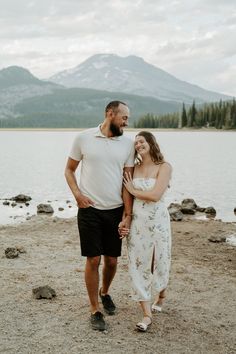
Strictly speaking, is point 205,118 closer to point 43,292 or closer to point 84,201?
point 43,292

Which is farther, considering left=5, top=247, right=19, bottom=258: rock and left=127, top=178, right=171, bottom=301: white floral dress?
left=5, top=247, right=19, bottom=258: rock

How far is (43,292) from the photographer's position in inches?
314

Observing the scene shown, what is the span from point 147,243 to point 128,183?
0.78 m

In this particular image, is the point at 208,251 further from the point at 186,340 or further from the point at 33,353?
the point at 33,353

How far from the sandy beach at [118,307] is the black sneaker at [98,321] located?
84 millimetres

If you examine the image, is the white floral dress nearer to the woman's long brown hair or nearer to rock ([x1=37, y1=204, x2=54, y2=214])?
the woman's long brown hair

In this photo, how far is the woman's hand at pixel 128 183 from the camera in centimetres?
654

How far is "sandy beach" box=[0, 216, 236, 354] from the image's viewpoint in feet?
20.5

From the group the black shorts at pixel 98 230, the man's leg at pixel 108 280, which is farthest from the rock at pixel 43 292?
the black shorts at pixel 98 230

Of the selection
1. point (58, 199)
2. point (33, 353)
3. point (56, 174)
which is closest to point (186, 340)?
point (33, 353)

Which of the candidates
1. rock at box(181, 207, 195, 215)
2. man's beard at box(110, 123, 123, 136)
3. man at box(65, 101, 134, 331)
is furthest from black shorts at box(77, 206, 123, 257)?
rock at box(181, 207, 195, 215)

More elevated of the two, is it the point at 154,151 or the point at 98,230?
the point at 154,151

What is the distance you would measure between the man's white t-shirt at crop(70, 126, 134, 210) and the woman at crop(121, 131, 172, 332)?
161mm

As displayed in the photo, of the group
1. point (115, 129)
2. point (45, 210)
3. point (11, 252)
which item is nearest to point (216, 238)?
point (11, 252)
